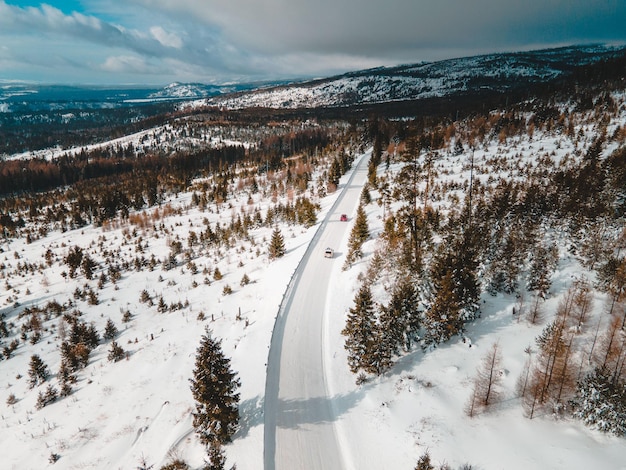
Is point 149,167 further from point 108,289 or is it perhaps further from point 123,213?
point 108,289

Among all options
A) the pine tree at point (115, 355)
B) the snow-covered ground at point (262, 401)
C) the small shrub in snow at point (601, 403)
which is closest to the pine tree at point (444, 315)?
the snow-covered ground at point (262, 401)

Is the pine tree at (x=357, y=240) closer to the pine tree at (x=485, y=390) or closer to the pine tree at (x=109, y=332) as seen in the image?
the pine tree at (x=485, y=390)

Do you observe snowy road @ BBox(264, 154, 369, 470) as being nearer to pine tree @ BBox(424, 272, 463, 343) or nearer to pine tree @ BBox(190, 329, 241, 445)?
pine tree @ BBox(190, 329, 241, 445)

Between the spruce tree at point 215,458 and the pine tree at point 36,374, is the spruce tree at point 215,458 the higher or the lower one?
the higher one

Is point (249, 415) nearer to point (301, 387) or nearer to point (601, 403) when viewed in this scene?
point (301, 387)

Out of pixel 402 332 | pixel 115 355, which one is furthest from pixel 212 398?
pixel 115 355
